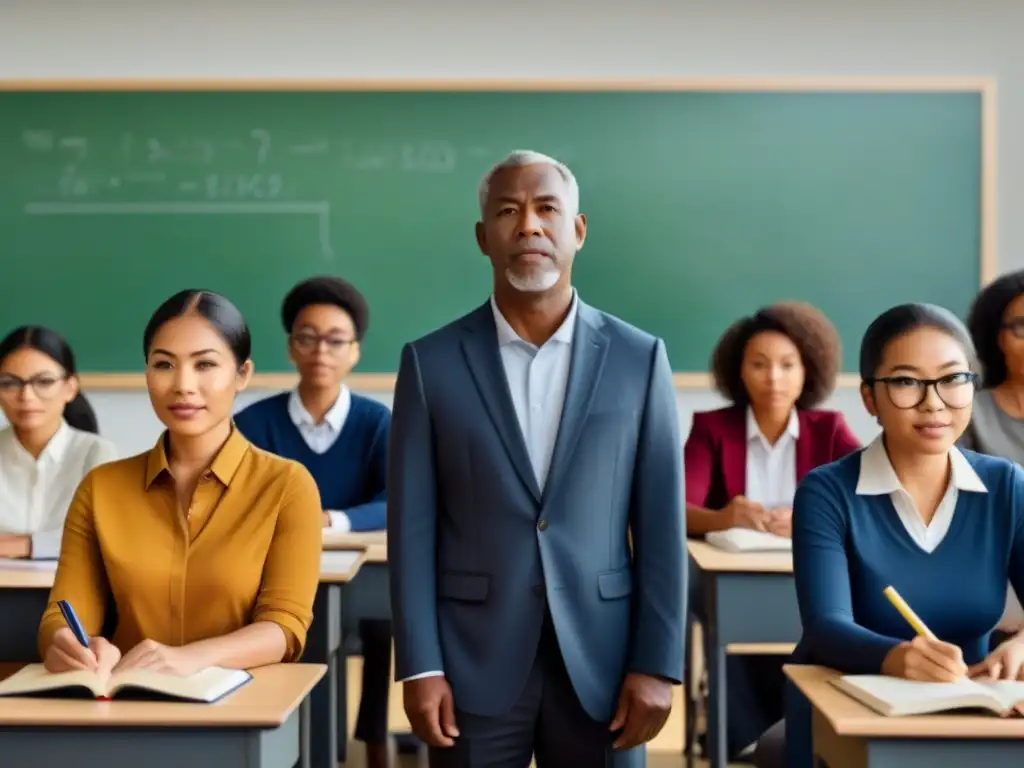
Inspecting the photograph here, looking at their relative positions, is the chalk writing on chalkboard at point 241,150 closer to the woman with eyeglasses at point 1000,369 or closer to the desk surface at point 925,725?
the woman with eyeglasses at point 1000,369

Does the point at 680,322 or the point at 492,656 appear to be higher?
the point at 680,322

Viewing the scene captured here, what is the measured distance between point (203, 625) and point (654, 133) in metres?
3.44

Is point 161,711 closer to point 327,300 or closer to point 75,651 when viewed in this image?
point 75,651

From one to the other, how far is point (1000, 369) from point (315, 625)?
183 cm

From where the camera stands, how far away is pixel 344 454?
143 inches

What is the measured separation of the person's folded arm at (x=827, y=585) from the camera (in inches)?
71.1

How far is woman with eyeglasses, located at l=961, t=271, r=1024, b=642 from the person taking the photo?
9.42 ft

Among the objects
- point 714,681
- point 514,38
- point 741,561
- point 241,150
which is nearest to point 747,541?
point 741,561

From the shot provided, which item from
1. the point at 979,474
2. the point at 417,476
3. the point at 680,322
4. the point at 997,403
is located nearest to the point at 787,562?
the point at 997,403

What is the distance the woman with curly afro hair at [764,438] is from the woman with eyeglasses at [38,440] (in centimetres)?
179

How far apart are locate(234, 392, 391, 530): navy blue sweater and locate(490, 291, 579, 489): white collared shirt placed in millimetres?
1767

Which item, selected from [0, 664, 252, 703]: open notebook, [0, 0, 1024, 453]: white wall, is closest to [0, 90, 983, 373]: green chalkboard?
[0, 0, 1024, 453]: white wall

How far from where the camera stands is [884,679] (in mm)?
1711

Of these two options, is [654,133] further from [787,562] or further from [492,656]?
[492,656]
